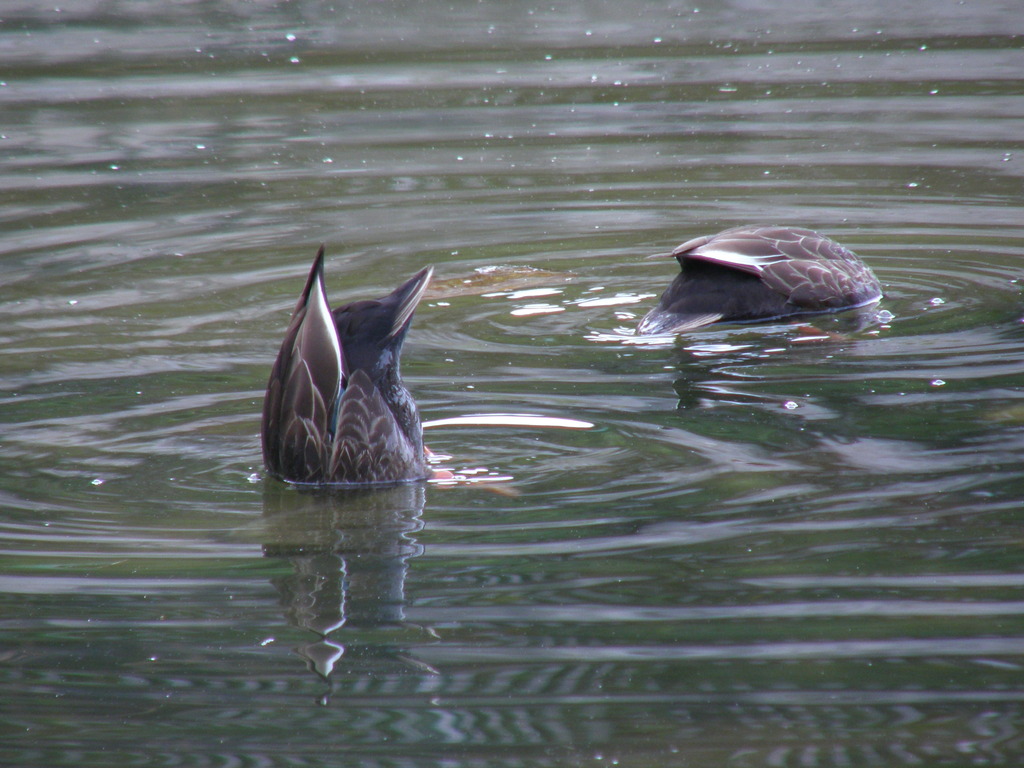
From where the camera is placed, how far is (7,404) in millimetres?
5762

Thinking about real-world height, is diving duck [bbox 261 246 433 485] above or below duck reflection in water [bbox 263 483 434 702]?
above

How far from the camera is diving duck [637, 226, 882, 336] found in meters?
6.68

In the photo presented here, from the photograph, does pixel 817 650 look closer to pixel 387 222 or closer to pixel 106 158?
pixel 387 222

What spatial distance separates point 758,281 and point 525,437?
2.23m

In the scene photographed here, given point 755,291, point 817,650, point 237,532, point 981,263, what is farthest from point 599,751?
point 981,263

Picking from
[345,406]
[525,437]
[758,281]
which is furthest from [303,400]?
[758,281]

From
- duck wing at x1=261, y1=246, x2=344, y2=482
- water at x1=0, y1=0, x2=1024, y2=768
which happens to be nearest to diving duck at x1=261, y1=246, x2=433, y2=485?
duck wing at x1=261, y1=246, x2=344, y2=482

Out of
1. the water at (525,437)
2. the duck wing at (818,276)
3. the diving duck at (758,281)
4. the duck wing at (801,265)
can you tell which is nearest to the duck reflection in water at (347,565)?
the water at (525,437)

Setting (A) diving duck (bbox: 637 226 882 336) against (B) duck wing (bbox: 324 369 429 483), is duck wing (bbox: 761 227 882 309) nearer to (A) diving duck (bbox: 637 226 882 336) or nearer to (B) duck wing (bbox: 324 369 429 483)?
(A) diving duck (bbox: 637 226 882 336)

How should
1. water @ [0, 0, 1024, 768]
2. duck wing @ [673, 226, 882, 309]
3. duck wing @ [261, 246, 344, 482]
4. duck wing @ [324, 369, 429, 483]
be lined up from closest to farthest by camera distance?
water @ [0, 0, 1024, 768] → duck wing @ [261, 246, 344, 482] → duck wing @ [324, 369, 429, 483] → duck wing @ [673, 226, 882, 309]

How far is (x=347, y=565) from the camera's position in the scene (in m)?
4.17

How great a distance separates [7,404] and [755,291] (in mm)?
3564

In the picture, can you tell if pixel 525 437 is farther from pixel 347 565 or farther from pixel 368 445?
pixel 347 565

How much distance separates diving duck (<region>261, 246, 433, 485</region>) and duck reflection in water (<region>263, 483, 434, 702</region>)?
0.09 meters
